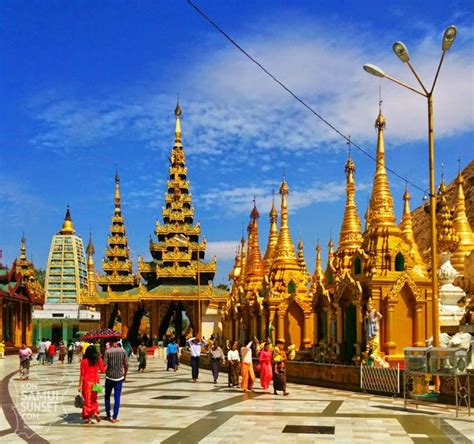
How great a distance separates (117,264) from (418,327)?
44.9 metres

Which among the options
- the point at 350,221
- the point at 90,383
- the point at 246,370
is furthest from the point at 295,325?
the point at 90,383

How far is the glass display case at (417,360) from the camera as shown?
14.4 meters

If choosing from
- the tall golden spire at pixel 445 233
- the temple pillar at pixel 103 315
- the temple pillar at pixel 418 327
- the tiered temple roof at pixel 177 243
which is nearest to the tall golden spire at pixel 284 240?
the tall golden spire at pixel 445 233

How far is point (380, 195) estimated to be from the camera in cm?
2573

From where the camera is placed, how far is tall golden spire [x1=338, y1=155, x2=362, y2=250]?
30.4 m

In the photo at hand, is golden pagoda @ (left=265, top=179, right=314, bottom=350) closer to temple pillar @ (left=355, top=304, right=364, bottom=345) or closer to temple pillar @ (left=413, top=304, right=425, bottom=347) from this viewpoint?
temple pillar @ (left=355, top=304, right=364, bottom=345)

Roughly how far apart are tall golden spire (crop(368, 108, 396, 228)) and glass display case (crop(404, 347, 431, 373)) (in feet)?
34.0

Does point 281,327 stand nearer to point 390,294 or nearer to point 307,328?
point 307,328

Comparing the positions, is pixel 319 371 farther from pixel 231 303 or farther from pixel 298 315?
pixel 231 303

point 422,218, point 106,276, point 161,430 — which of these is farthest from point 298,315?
point 422,218

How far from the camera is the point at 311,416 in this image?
13.3 m

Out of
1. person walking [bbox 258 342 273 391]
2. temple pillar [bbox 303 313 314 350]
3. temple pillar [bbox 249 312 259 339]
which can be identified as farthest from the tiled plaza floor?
temple pillar [bbox 249 312 259 339]

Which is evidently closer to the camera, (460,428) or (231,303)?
(460,428)

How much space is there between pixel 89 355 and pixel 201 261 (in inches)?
1802
